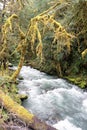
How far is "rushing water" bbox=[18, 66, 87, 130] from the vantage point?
836 cm

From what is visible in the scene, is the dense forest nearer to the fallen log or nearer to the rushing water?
the rushing water

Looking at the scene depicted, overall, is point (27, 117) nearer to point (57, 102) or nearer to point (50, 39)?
point (57, 102)

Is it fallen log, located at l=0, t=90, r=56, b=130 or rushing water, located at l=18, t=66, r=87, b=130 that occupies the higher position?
fallen log, located at l=0, t=90, r=56, b=130

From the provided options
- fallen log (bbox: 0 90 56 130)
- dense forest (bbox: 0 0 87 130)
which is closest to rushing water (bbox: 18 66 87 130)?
dense forest (bbox: 0 0 87 130)

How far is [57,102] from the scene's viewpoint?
10.2m

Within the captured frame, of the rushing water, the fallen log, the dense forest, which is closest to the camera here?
the fallen log

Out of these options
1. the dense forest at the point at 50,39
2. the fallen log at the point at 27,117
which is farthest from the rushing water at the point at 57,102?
the fallen log at the point at 27,117

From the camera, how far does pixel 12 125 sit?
563cm

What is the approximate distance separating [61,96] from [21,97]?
200 cm

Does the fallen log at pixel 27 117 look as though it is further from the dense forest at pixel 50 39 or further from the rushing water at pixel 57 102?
the dense forest at pixel 50 39

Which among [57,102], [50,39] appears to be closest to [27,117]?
[57,102]

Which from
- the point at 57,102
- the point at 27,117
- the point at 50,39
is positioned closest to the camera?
the point at 27,117

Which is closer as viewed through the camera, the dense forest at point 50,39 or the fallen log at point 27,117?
the fallen log at point 27,117

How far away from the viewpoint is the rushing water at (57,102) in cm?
836
